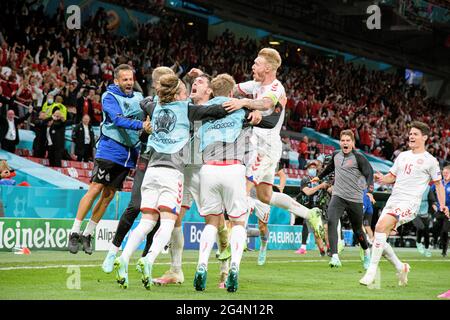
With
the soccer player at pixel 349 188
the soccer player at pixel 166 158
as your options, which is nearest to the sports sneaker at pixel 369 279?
the soccer player at pixel 166 158

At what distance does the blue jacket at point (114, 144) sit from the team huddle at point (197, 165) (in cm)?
1

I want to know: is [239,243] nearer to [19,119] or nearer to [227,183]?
[227,183]

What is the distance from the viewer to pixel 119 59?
1045 inches

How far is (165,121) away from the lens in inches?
333

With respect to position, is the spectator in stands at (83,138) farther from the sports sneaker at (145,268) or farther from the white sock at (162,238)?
the sports sneaker at (145,268)

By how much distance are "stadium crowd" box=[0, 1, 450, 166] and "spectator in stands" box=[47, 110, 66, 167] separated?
0.19 meters

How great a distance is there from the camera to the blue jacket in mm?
10562

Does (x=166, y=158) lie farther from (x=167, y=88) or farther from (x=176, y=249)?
(x=176, y=249)

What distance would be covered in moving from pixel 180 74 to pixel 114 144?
17999mm

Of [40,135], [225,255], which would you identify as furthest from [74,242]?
[40,135]

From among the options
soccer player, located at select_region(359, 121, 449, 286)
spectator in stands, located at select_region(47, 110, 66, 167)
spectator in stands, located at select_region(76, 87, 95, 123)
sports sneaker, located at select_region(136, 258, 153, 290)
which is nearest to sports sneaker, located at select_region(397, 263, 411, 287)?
soccer player, located at select_region(359, 121, 449, 286)

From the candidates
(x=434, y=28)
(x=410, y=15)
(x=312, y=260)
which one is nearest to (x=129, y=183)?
(x=312, y=260)

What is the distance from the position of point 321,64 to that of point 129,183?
901 inches

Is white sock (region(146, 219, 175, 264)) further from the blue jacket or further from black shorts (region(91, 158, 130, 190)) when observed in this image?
black shorts (region(91, 158, 130, 190))
